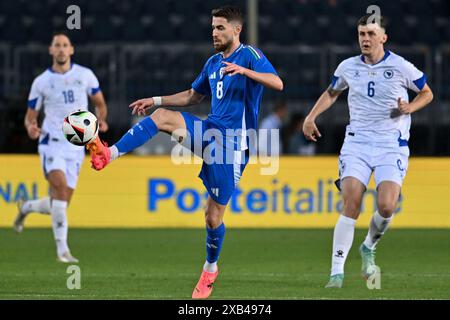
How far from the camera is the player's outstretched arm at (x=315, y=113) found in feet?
30.6

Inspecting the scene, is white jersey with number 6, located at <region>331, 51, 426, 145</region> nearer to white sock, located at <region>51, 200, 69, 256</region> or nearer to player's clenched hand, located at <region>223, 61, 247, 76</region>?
player's clenched hand, located at <region>223, 61, 247, 76</region>

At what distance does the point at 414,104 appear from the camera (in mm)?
9398

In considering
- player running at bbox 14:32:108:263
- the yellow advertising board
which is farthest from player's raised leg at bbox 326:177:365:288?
the yellow advertising board

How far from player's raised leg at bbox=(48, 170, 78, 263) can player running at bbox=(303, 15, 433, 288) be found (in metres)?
3.48

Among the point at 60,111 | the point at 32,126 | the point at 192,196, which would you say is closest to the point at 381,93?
the point at 60,111

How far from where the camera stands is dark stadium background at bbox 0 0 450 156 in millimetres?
17172

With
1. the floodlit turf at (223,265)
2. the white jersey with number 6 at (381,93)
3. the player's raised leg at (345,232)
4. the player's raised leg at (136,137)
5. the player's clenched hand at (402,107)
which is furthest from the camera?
the white jersey with number 6 at (381,93)

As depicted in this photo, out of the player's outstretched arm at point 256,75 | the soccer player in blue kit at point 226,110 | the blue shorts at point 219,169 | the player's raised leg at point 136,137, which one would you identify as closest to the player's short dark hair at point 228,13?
the soccer player in blue kit at point 226,110

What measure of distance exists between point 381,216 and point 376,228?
0.20 meters

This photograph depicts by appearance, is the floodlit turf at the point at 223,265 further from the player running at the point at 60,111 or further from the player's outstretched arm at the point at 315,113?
the player's outstretched arm at the point at 315,113

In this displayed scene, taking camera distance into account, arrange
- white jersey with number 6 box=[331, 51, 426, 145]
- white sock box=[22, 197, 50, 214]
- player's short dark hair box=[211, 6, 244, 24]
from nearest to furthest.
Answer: player's short dark hair box=[211, 6, 244, 24]
white jersey with number 6 box=[331, 51, 426, 145]
white sock box=[22, 197, 50, 214]

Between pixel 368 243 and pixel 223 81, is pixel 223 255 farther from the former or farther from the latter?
pixel 223 81

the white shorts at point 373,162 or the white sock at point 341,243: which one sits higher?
the white shorts at point 373,162

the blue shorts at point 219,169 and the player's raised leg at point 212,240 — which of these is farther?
the player's raised leg at point 212,240
